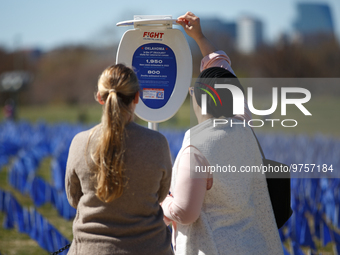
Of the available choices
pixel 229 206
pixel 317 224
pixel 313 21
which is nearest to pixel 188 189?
pixel 229 206

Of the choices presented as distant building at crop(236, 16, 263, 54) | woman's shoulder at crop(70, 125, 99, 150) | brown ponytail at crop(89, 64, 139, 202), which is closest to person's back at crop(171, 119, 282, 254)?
brown ponytail at crop(89, 64, 139, 202)

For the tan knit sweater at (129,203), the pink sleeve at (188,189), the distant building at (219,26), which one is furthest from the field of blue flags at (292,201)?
the distant building at (219,26)

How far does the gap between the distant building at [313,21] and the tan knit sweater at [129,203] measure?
6047 cm

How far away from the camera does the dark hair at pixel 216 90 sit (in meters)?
1.79

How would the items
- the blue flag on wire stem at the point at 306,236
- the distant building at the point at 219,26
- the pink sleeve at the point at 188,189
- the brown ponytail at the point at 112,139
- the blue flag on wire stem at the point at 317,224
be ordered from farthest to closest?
the distant building at the point at 219,26 → the blue flag on wire stem at the point at 317,224 → the blue flag on wire stem at the point at 306,236 → the pink sleeve at the point at 188,189 → the brown ponytail at the point at 112,139

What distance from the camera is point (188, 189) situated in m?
1.66

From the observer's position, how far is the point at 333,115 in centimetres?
3731

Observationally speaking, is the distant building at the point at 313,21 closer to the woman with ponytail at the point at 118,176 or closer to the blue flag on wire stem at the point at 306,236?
the blue flag on wire stem at the point at 306,236

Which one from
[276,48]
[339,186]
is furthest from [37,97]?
[339,186]

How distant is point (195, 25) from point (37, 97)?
5841cm

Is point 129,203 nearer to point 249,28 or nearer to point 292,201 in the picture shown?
point 292,201

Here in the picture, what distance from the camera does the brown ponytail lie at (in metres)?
1.50

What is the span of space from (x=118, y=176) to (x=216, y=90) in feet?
2.10

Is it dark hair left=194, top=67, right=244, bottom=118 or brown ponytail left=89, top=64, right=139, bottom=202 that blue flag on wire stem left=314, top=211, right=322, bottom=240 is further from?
brown ponytail left=89, top=64, right=139, bottom=202
